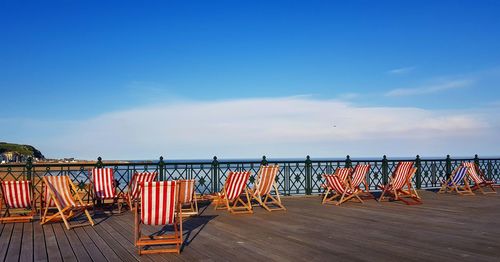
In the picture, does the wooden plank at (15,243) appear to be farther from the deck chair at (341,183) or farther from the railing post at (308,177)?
the railing post at (308,177)

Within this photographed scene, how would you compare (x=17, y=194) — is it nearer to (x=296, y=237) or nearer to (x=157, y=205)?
(x=157, y=205)

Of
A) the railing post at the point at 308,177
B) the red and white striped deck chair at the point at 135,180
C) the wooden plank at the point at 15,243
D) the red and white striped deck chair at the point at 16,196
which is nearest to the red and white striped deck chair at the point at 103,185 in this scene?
the red and white striped deck chair at the point at 135,180

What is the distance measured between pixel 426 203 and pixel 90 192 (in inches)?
307

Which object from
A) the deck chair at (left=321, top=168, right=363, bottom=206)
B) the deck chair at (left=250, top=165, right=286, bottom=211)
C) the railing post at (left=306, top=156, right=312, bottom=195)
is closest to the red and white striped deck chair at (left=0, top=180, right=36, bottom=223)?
the deck chair at (left=250, top=165, right=286, bottom=211)

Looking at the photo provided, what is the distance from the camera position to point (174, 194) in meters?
5.89

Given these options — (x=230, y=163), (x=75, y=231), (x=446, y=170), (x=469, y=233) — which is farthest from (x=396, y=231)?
(x=446, y=170)

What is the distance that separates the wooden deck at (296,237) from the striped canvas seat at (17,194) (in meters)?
0.44

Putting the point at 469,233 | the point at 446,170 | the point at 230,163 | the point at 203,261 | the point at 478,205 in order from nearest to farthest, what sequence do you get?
the point at 203,261 → the point at 469,233 → the point at 478,205 → the point at 230,163 → the point at 446,170

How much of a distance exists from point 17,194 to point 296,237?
4.91 meters

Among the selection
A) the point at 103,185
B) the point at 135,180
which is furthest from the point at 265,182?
the point at 103,185

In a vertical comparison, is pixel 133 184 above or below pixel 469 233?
above

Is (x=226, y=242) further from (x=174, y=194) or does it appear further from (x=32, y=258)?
(x=32, y=258)

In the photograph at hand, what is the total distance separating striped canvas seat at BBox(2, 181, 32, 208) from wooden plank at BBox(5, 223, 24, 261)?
0.37 m

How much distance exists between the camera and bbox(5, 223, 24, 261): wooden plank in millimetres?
5312
